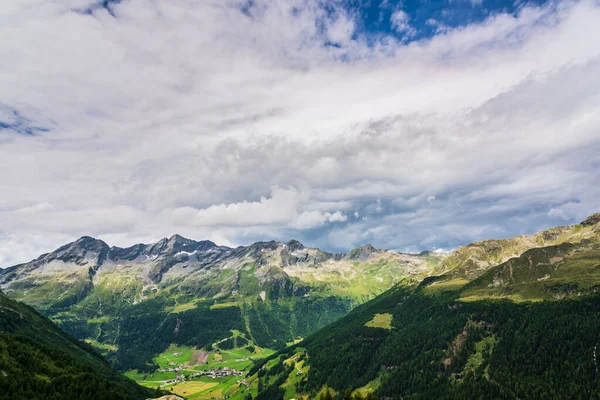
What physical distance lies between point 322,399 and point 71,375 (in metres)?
132

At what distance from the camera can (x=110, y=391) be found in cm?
19800

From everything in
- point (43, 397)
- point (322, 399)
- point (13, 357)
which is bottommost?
point (322, 399)

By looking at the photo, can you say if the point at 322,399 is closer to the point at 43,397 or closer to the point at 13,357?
the point at 43,397

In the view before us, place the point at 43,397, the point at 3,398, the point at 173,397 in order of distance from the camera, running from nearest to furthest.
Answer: the point at 173,397 → the point at 3,398 → the point at 43,397

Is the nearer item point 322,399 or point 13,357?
point 322,399

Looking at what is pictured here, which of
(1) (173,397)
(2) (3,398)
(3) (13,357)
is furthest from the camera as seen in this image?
(3) (13,357)

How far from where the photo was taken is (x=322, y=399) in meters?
160

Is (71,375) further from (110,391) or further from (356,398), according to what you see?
Answer: (356,398)

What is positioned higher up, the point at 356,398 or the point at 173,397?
the point at 173,397

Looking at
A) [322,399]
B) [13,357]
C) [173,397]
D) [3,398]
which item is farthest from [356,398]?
[13,357]

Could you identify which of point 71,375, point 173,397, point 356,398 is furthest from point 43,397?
point 356,398

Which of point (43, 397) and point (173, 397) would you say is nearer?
point (173, 397)

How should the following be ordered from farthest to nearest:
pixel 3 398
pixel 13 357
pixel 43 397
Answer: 1. pixel 13 357
2. pixel 43 397
3. pixel 3 398

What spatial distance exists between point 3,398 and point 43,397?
15.7 meters
